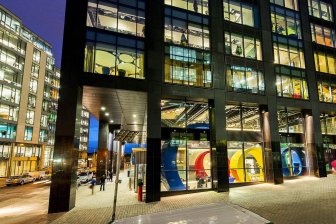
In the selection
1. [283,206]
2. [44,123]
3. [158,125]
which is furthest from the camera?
[44,123]

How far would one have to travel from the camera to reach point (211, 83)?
66.4 ft

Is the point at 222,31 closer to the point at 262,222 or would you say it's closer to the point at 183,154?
the point at 183,154

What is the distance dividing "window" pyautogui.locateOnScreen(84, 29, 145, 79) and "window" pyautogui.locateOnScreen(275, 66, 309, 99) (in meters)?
15.3

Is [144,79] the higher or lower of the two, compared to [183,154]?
higher

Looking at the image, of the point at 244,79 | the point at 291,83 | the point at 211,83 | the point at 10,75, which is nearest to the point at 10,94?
the point at 10,75

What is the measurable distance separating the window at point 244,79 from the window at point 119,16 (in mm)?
9220

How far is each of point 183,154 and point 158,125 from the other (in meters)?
3.52

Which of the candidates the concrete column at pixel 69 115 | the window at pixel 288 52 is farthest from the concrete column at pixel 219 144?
the concrete column at pixel 69 115

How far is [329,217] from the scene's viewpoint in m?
10.7

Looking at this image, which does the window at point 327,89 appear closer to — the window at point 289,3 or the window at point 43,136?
the window at point 289,3

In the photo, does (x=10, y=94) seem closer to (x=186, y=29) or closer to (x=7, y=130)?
(x=7, y=130)

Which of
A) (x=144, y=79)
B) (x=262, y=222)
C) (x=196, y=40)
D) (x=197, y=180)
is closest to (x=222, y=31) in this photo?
(x=196, y=40)

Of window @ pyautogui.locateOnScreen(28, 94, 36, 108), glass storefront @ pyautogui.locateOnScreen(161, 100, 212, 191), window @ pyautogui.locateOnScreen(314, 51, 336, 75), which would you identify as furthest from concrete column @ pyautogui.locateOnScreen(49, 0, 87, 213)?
window @ pyautogui.locateOnScreen(28, 94, 36, 108)

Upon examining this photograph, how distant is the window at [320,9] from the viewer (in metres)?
28.7
